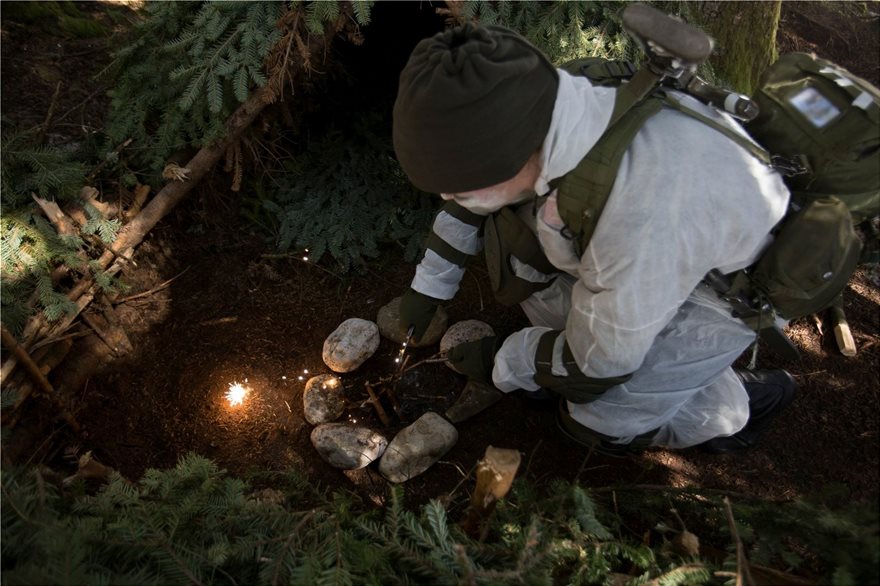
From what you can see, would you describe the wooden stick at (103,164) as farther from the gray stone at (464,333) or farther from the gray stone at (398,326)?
the gray stone at (464,333)

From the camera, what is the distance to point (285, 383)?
3.40 meters

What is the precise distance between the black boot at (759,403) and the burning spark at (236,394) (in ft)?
8.91

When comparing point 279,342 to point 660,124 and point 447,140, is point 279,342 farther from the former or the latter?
point 660,124

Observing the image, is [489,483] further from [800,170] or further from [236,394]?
[236,394]

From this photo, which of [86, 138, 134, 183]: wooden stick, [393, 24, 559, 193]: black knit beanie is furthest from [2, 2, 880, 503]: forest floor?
[393, 24, 559, 193]: black knit beanie

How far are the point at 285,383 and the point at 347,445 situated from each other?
2.29 feet

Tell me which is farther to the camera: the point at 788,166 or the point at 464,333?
the point at 464,333

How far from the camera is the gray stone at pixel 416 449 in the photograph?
116 inches

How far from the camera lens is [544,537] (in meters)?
1.79

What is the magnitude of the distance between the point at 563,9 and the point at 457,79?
1.85 metres

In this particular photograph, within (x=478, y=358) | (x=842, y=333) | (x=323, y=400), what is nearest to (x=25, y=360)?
(x=323, y=400)

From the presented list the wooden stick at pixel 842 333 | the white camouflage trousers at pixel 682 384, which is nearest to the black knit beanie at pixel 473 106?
the white camouflage trousers at pixel 682 384

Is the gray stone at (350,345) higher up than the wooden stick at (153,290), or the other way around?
the wooden stick at (153,290)

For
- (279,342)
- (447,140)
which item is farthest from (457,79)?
(279,342)
